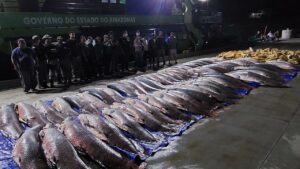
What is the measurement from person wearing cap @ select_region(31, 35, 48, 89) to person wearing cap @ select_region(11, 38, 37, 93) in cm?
39

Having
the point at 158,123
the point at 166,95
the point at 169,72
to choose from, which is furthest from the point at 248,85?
the point at 158,123

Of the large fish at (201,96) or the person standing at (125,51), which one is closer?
the large fish at (201,96)

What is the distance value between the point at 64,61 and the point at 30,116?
19.0 feet

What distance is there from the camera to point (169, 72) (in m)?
10.4

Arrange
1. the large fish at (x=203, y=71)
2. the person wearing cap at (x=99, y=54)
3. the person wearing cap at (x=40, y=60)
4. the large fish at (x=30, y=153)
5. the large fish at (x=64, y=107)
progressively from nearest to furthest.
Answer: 1. the large fish at (x=30, y=153)
2. the large fish at (x=64, y=107)
3. the large fish at (x=203, y=71)
4. the person wearing cap at (x=40, y=60)
5. the person wearing cap at (x=99, y=54)

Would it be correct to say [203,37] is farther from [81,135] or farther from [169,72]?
[81,135]

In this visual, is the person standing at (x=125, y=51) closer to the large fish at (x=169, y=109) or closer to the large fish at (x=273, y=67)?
the large fish at (x=273, y=67)

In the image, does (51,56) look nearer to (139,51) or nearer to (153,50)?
(139,51)

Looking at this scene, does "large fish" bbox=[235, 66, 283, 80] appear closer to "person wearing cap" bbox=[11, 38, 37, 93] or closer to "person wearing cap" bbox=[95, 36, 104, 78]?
"person wearing cap" bbox=[95, 36, 104, 78]

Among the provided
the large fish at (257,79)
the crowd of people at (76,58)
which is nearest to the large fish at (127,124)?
the large fish at (257,79)

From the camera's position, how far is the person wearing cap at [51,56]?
444 inches

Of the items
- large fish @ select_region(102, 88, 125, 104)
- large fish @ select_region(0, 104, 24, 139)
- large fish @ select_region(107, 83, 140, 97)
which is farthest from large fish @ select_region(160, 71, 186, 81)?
large fish @ select_region(0, 104, 24, 139)

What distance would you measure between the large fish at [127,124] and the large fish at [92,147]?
929 mm

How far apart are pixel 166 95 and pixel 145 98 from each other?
54 centimetres
